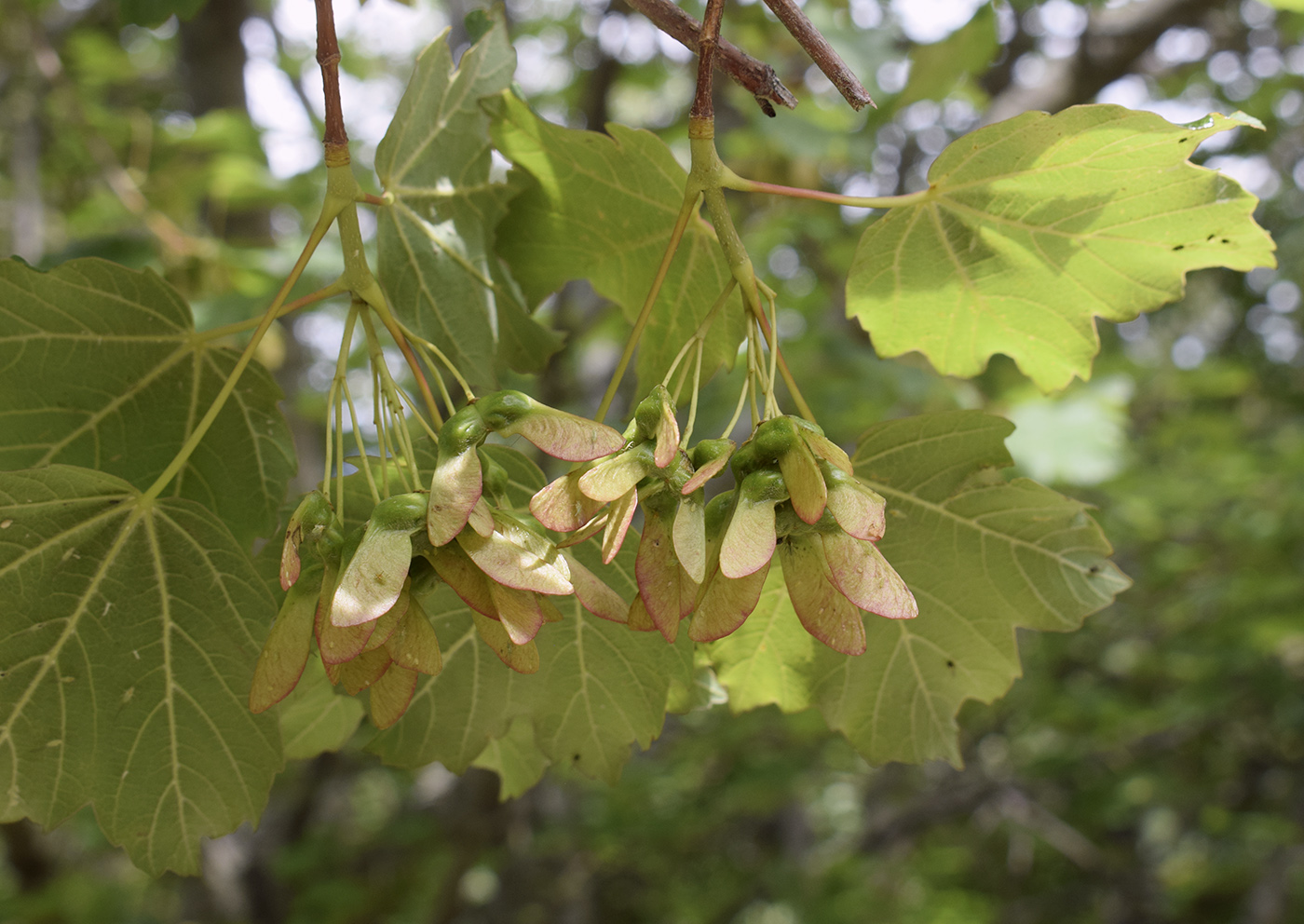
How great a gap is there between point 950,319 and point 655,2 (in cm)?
56

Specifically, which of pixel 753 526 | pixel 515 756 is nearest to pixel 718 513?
pixel 753 526

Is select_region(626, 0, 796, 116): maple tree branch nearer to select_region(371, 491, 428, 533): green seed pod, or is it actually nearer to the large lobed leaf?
the large lobed leaf

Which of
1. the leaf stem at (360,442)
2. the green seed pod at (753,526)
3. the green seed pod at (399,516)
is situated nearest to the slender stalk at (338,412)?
the leaf stem at (360,442)

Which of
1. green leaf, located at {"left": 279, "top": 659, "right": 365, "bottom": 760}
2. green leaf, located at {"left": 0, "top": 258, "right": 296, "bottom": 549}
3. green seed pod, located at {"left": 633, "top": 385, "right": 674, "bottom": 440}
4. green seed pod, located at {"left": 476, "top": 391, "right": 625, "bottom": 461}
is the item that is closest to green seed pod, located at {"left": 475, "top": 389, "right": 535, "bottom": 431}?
green seed pod, located at {"left": 476, "top": 391, "right": 625, "bottom": 461}

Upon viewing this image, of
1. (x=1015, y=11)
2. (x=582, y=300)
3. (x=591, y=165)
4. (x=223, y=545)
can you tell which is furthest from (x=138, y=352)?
(x=1015, y=11)

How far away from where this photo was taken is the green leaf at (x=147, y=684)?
103cm

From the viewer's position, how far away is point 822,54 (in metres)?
0.95

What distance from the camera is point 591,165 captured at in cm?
127

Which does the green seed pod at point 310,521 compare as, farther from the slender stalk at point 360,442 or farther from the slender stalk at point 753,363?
the slender stalk at point 753,363

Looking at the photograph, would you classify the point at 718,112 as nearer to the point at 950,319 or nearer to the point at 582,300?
the point at 582,300

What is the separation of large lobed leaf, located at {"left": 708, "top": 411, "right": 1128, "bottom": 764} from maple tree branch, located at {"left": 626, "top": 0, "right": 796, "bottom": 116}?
0.42 m

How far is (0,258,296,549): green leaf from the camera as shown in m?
1.11

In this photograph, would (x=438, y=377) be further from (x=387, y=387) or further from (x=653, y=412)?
(x=653, y=412)

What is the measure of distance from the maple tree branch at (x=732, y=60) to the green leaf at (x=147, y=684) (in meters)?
0.76
